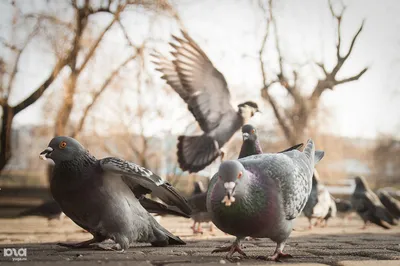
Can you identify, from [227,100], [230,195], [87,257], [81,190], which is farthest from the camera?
[227,100]

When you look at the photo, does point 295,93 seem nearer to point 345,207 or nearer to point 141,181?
point 345,207

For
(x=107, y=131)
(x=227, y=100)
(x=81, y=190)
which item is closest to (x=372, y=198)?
(x=227, y=100)

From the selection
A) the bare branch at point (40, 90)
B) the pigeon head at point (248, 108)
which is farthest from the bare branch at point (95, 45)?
the pigeon head at point (248, 108)

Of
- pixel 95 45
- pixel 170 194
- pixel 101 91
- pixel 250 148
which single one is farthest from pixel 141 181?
pixel 101 91

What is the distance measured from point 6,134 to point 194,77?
11.0 ft

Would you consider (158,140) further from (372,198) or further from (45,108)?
(372,198)

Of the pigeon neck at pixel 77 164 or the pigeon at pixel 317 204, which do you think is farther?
the pigeon at pixel 317 204

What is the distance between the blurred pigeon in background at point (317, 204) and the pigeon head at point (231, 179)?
4.06 m

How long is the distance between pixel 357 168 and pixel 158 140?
13962 millimetres

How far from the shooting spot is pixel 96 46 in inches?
324

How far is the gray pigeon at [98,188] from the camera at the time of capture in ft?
9.67

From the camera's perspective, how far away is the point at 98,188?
9.76ft

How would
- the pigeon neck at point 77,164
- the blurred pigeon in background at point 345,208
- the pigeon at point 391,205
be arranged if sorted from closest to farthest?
the pigeon neck at point 77,164 → the pigeon at point 391,205 → the blurred pigeon in background at point 345,208

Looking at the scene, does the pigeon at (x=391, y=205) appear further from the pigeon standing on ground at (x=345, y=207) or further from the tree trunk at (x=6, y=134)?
the tree trunk at (x=6, y=134)
